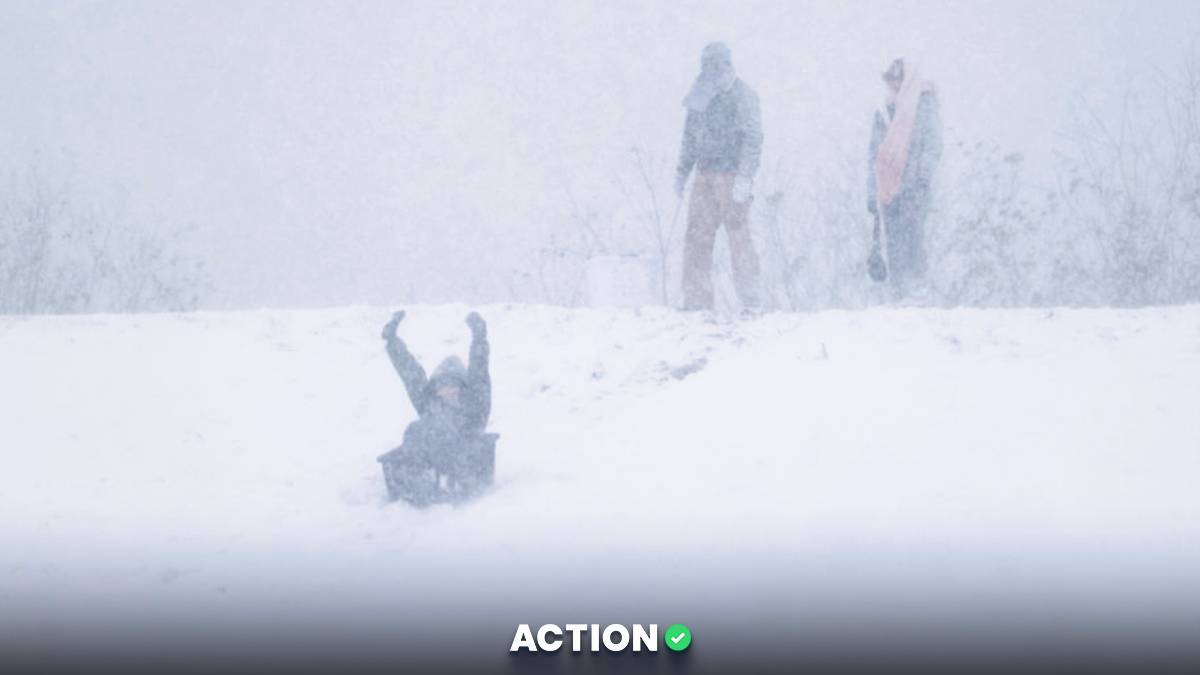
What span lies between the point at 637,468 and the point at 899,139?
10.9 ft

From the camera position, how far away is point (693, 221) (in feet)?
23.3

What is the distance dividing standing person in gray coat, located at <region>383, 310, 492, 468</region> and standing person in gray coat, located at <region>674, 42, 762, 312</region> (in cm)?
253

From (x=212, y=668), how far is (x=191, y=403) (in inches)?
154

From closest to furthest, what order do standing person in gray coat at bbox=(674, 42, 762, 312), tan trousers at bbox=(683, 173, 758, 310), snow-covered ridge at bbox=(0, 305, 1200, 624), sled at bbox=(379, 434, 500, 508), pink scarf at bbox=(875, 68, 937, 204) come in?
snow-covered ridge at bbox=(0, 305, 1200, 624) → sled at bbox=(379, 434, 500, 508) → pink scarf at bbox=(875, 68, 937, 204) → standing person in gray coat at bbox=(674, 42, 762, 312) → tan trousers at bbox=(683, 173, 758, 310)

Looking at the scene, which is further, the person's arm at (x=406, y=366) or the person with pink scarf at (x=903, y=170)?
the person with pink scarf at (x=903, y=170)

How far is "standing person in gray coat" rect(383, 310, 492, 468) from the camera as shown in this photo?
4988 mm

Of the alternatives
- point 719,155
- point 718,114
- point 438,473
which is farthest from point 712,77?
point 438,473

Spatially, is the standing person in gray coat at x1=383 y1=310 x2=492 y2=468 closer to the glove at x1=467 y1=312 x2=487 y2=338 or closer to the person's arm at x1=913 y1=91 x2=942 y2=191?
the glove at x1=467 y1=312 x2=487 y2=338

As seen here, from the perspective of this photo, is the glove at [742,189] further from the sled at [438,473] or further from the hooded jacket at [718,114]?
the sled at [438,473]

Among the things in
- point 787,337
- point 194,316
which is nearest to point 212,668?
point 787,337

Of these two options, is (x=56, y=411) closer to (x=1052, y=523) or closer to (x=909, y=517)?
(x=909, y=517)

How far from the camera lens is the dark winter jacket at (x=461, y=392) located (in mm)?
5031

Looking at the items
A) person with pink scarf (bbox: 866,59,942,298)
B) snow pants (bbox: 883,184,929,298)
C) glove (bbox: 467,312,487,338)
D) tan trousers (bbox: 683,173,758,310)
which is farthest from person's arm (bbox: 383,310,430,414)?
snow pants (bbox: 883,184,929,298)

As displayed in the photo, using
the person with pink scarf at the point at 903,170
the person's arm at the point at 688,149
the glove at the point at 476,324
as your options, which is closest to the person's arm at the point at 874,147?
the person with pink scarf at the point at 903,170
